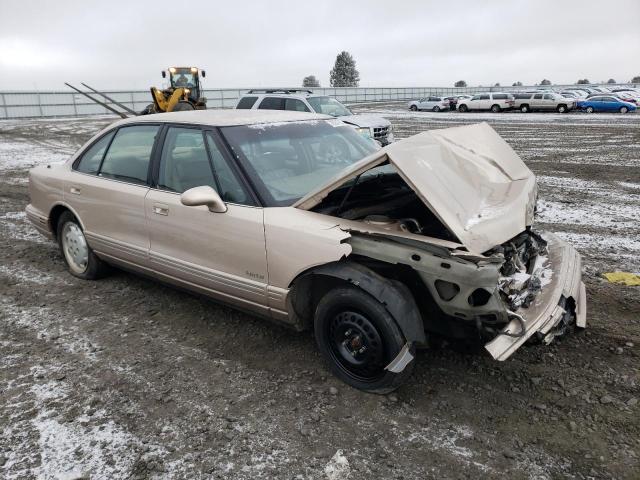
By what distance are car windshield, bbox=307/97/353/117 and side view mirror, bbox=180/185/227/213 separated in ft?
37.4

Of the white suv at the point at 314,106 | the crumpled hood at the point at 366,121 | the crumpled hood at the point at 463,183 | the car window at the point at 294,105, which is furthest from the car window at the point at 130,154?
the car window at the point at 294,105

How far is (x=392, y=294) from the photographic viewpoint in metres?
2.80

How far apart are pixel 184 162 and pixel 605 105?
3428cm

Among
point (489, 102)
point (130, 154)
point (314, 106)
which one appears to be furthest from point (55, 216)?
point (489, 102)

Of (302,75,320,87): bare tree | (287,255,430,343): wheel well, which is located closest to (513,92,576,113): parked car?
(287,255,430,343): wheel well

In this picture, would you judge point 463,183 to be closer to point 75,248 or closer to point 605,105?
point 75,248

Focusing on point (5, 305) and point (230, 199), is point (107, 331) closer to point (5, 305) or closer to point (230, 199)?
point (5, 305)

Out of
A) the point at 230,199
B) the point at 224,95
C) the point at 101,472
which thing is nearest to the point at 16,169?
the point at 230,199

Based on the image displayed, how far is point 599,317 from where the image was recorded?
3.93 m

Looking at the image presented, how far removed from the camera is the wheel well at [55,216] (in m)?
4.98

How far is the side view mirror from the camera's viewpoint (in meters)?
3.19

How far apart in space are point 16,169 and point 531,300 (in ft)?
40.7

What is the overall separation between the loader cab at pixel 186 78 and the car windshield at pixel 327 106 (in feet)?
36.6

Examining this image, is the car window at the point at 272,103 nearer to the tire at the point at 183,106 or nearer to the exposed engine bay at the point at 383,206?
the tire at the point at 183,106
